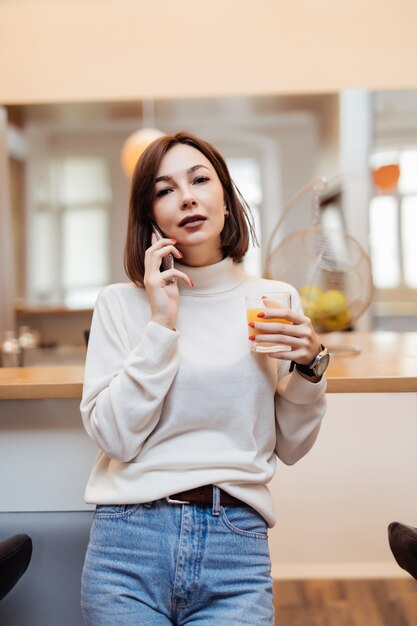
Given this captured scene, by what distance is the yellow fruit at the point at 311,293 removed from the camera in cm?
207

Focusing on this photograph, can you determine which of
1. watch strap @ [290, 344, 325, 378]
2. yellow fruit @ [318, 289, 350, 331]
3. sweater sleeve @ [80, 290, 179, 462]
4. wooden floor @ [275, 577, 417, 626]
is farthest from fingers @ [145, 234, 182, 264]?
wooden floor @ [275, 577, 417, 626]

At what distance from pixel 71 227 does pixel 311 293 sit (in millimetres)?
3295

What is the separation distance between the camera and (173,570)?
1.17m

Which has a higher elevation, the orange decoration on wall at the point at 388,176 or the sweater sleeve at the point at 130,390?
the orange decoration on wall at the point at 388,176

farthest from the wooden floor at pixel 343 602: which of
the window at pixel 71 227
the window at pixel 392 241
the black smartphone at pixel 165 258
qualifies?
the window at pixel 71 227

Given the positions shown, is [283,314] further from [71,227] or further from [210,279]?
[71,227]

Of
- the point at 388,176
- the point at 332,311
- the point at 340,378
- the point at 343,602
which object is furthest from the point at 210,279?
the point at 388,176

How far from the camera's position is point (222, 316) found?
1.32 meters

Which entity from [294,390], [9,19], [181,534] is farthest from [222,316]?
[9,19]

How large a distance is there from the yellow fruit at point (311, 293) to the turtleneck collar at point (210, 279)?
2.45ft

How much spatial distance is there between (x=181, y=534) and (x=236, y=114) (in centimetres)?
401

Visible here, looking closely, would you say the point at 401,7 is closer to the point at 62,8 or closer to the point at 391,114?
the point at 391,114

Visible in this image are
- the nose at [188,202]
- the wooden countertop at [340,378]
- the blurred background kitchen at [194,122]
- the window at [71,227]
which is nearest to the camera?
the nose at [188,202]

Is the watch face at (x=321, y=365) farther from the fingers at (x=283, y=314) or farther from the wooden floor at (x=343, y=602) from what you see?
the wooden floor at (x=343, y=602)
